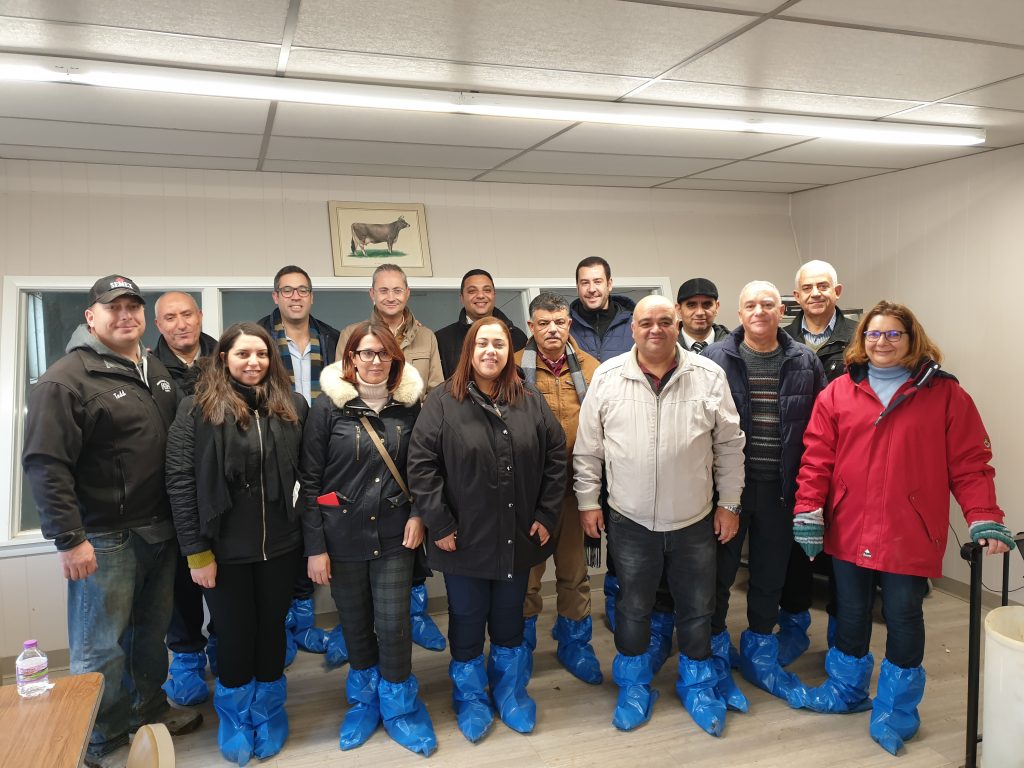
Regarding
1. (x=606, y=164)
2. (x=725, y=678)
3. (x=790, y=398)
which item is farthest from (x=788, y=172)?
(x=725, y=678)

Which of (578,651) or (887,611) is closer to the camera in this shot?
(887,611)

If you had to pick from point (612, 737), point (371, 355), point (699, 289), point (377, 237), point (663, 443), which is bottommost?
point (612, 737)

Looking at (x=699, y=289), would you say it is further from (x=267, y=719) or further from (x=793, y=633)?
(x=267, y=719)

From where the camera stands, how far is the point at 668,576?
9.55 feet

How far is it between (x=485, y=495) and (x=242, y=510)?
2.71ft

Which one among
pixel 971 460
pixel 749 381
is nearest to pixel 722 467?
pixel 749 381

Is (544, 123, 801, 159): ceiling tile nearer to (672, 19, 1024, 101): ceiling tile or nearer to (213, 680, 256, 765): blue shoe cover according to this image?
(672, 19, 1024, 101): ceiling tile

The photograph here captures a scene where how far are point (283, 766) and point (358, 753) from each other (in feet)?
0.85

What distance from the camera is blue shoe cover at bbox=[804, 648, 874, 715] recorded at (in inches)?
113

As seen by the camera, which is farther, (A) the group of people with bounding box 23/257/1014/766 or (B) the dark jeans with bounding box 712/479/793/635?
(B) the dark jeans with bounding box 712/479/793/635

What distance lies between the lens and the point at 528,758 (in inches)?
106

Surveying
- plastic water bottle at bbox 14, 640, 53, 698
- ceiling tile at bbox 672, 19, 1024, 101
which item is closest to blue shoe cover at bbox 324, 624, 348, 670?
plastic water bottle at bbox 14, 640, 53, 698

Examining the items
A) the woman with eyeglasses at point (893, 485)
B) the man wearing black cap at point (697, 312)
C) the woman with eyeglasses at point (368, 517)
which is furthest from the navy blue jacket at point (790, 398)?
the woman with eyeglasses at point (368, 517)

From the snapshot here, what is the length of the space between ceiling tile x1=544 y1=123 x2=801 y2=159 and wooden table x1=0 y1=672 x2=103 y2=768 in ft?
9.02
